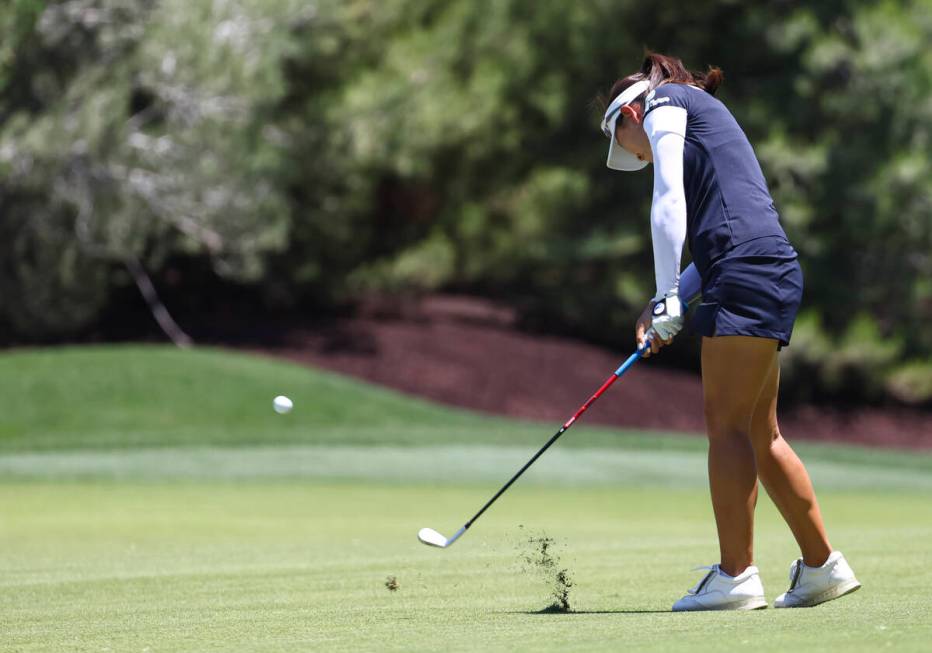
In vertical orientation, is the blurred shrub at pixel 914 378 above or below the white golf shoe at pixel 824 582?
above

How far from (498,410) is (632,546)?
39.0 ft

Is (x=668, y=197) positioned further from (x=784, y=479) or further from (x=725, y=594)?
(x=725, y=594)

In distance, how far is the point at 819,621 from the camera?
4555mm

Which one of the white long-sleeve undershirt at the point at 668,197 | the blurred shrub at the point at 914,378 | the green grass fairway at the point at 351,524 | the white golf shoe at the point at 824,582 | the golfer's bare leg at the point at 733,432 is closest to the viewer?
the green grass fairway at the point at 351,524

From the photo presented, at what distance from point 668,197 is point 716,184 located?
0.24 meters

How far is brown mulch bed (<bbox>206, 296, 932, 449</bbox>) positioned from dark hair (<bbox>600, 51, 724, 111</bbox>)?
1443 centimetres

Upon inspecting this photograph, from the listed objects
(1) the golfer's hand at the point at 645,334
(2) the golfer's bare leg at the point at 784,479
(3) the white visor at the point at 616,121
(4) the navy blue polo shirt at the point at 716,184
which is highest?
(3) the white visor at the point at 616,121

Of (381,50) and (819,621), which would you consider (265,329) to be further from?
(819,621)

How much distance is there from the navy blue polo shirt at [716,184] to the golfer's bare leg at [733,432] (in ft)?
1.03

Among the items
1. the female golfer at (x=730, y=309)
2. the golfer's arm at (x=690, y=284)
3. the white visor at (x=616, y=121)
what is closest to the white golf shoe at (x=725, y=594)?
the female golfer at (x=730, y=309)

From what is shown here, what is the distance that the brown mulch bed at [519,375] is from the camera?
20281 mm

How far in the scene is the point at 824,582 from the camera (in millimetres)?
5156

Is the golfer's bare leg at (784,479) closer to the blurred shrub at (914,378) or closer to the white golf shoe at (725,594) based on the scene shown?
the white golf shoe at (725,594)

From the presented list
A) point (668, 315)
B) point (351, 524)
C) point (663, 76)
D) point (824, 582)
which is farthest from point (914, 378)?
point (668, 315)
